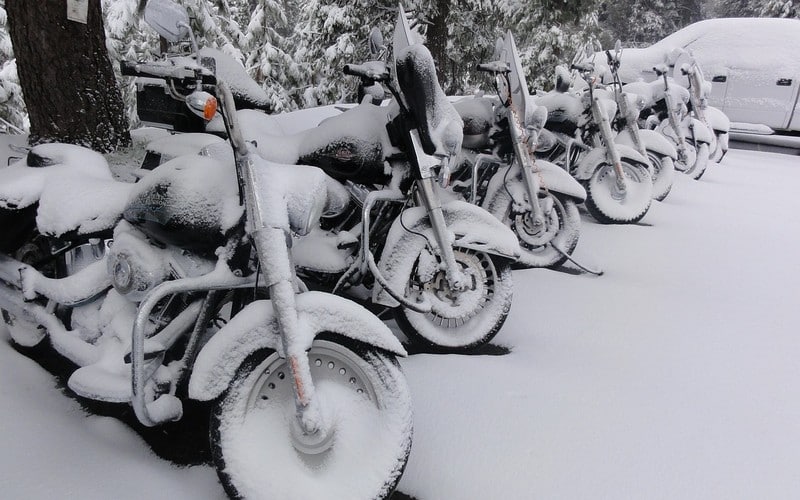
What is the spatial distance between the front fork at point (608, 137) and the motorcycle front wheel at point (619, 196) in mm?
170

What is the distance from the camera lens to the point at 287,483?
1.79m

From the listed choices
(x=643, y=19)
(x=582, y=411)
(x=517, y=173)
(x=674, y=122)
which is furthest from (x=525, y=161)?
(x=643, y=19)

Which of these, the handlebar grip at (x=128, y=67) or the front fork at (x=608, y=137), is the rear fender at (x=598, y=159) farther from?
the handlebar grip at (x=128, y=67)

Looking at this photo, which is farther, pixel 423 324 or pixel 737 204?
pixel 737 204

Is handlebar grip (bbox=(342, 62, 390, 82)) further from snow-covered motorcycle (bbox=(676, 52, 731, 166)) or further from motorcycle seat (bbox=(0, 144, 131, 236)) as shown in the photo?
snow-covered motorcycle (bbox=(676, 52, 731, 166))

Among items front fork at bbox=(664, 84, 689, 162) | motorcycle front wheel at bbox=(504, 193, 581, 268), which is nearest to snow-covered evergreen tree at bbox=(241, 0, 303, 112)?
front fork at bbox=(664, 84, 689, 162)

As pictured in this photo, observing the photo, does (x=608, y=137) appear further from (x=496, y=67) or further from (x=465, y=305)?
(x=465, y=305)

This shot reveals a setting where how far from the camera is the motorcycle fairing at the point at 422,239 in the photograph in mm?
2855

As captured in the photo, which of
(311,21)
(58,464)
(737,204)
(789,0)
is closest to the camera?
(58,464)

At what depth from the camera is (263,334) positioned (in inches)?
70.1

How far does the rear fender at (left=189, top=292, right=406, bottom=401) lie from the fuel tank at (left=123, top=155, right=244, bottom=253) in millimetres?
407

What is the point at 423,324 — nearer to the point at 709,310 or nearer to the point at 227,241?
the point at 227,241

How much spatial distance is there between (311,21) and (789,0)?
25881 millimetres

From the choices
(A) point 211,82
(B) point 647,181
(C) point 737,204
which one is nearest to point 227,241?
(A) point 211,82
